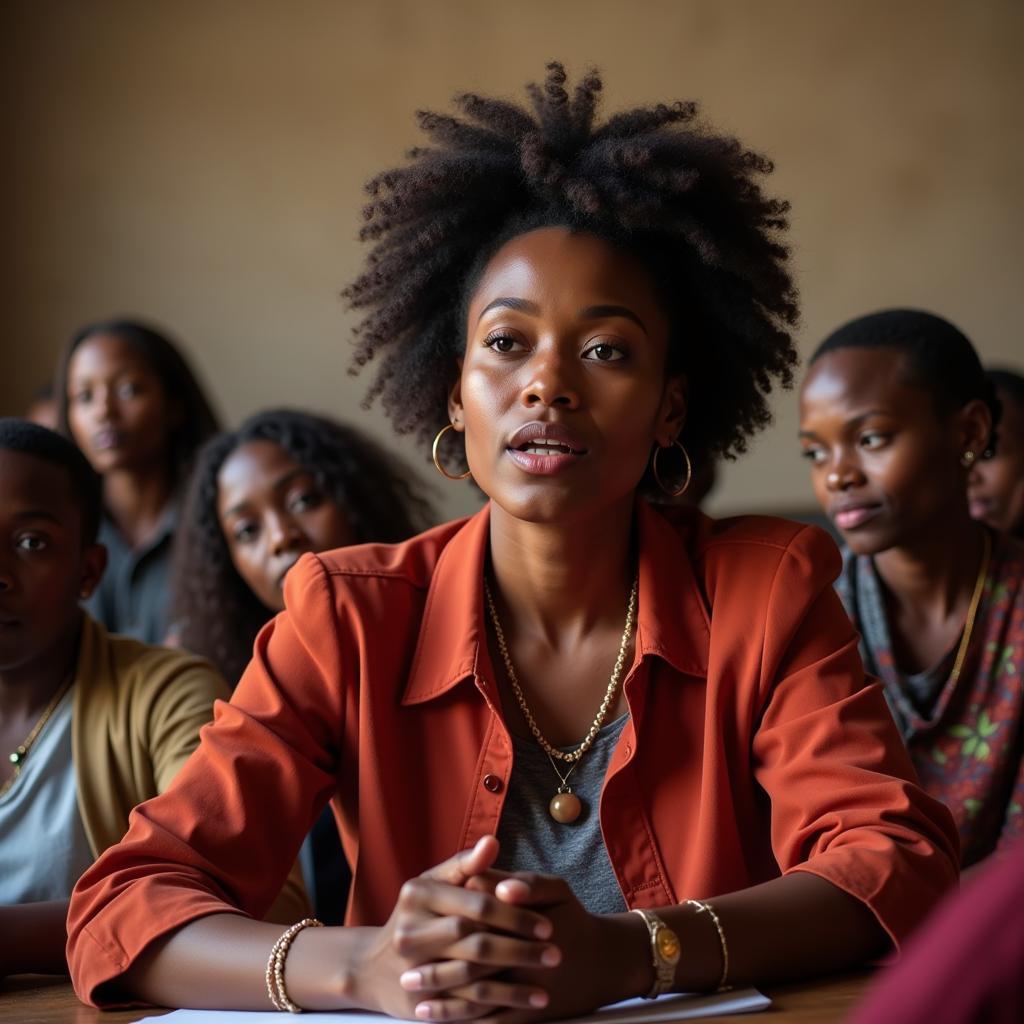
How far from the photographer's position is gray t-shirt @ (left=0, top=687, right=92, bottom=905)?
73.2 inches

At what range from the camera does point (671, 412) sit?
180 centimetres

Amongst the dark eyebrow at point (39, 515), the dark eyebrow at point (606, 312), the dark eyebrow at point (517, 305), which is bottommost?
the dark eyebrow at point (39, 515)

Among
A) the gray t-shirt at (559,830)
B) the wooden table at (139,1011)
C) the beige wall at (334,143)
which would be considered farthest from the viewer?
the beige wall at (334,143)

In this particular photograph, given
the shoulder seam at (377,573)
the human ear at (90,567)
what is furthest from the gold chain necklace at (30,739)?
the shoulder seam at (377,573)

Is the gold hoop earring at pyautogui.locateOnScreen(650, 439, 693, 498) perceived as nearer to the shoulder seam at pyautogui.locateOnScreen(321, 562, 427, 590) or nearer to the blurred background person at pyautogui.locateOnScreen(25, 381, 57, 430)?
the shoulder seam at pyautogui.locateOnScreen(321, 562, 427, 590)

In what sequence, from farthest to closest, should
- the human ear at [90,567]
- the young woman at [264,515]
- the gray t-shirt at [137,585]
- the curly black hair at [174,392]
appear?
the curly black hair at [174,392] → the gray t-shirt at [137,585] → the young woman at [264,515] → the human ear at [90,567]

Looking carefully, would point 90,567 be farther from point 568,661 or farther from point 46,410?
point 46,410

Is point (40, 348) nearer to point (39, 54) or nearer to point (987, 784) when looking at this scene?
point (39, 54)

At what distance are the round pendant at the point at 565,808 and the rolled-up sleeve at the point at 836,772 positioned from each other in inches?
8.3

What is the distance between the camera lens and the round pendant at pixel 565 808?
159 centimetres

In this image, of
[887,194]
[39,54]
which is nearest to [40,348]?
[39,54]

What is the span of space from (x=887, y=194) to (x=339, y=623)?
4.34m

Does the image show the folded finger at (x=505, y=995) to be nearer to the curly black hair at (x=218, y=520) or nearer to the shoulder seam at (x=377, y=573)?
the shoulder seam at (x=377, y=573)

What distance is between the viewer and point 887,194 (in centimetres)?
541
